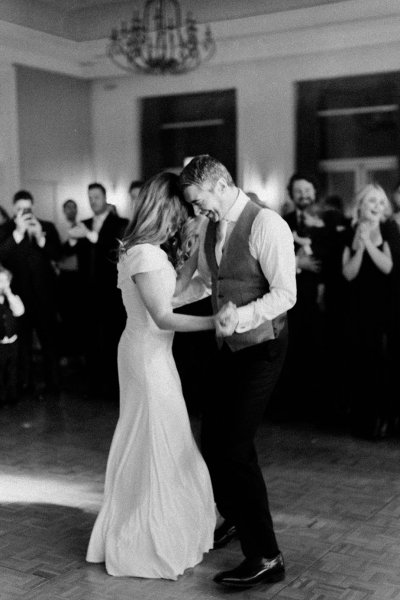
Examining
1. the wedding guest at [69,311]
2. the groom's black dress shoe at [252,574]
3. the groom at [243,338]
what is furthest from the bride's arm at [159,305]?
the wedding guest at [69,311]

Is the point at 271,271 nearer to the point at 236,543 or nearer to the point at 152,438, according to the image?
the point at 152,438

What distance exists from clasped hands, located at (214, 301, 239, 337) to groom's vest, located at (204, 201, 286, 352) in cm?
16

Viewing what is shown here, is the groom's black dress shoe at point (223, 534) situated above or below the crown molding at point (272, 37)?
below

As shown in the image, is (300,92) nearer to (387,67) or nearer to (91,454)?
(387,67)

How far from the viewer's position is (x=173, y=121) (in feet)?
34.3

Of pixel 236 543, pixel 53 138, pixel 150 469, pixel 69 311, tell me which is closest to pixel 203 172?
pixel 150 469

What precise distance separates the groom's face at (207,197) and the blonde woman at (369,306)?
2150 millimetres

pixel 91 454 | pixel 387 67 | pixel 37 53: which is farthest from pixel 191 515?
pixel 37 53

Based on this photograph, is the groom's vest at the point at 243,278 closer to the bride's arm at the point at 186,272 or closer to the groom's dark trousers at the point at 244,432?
the groom's dark trousers at the point at 244,432

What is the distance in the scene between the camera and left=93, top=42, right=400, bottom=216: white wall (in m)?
9.18

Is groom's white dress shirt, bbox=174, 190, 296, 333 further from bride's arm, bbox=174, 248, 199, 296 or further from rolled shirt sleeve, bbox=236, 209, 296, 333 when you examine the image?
bride's arm, bbox=174, 248, 199, 296

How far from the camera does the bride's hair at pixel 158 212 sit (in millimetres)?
2961

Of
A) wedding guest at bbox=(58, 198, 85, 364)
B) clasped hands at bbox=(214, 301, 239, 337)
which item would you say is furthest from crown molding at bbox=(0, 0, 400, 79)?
clasped hands at bbox=(214, 301, 239, 337)

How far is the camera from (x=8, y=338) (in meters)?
5.97
